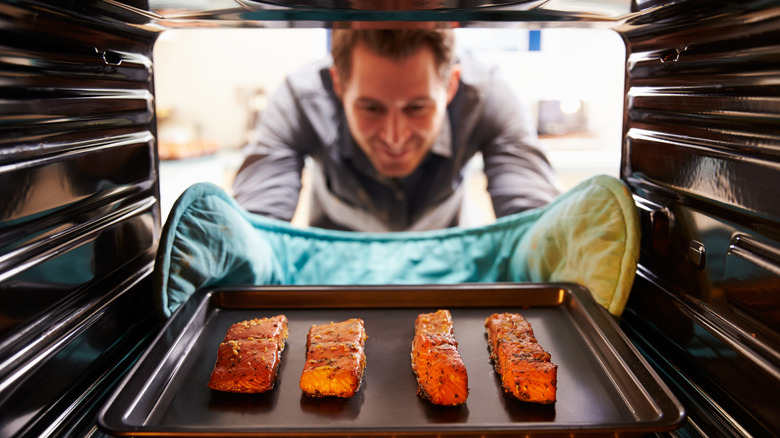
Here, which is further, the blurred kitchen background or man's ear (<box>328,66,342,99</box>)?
the blurred kitchen background

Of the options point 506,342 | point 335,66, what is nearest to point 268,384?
point 506,342

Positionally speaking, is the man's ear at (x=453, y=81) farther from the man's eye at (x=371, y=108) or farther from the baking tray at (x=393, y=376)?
the baking tray at (x=393, y=376)

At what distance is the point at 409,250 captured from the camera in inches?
73.4

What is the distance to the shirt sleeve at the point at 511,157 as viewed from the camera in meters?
2.65

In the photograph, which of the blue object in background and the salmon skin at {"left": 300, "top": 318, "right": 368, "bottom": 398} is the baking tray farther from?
the blue object in background

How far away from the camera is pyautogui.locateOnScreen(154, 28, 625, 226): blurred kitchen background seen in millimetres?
5234

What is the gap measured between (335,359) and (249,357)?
0.17 m

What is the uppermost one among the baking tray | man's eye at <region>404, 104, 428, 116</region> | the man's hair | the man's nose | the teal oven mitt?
the man's hair

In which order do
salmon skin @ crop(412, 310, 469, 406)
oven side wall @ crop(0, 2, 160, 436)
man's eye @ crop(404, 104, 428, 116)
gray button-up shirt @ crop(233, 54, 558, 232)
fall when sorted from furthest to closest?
gray button-up shirt @ crop(233, 54, 558, 232) → man's eye @ crop(404, 104, 428, 116) → salmon skin @ crop(412, 310, 469, 406) → oven side wall @ crop(0, 2, 160, 436)

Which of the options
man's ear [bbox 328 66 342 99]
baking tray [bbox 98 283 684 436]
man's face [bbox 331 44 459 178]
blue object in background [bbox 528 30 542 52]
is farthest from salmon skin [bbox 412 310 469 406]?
blue object in background [bbox 528 30 542 52]

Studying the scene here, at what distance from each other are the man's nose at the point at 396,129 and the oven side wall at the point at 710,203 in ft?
3.76

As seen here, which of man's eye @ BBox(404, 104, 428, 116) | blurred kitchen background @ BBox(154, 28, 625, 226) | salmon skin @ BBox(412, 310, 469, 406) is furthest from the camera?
blurred kitchen background @ BBox(154, 28, 625, 226)

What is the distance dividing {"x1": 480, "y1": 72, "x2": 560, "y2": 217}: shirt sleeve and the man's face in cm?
32

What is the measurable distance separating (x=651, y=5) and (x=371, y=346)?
2.89ft
